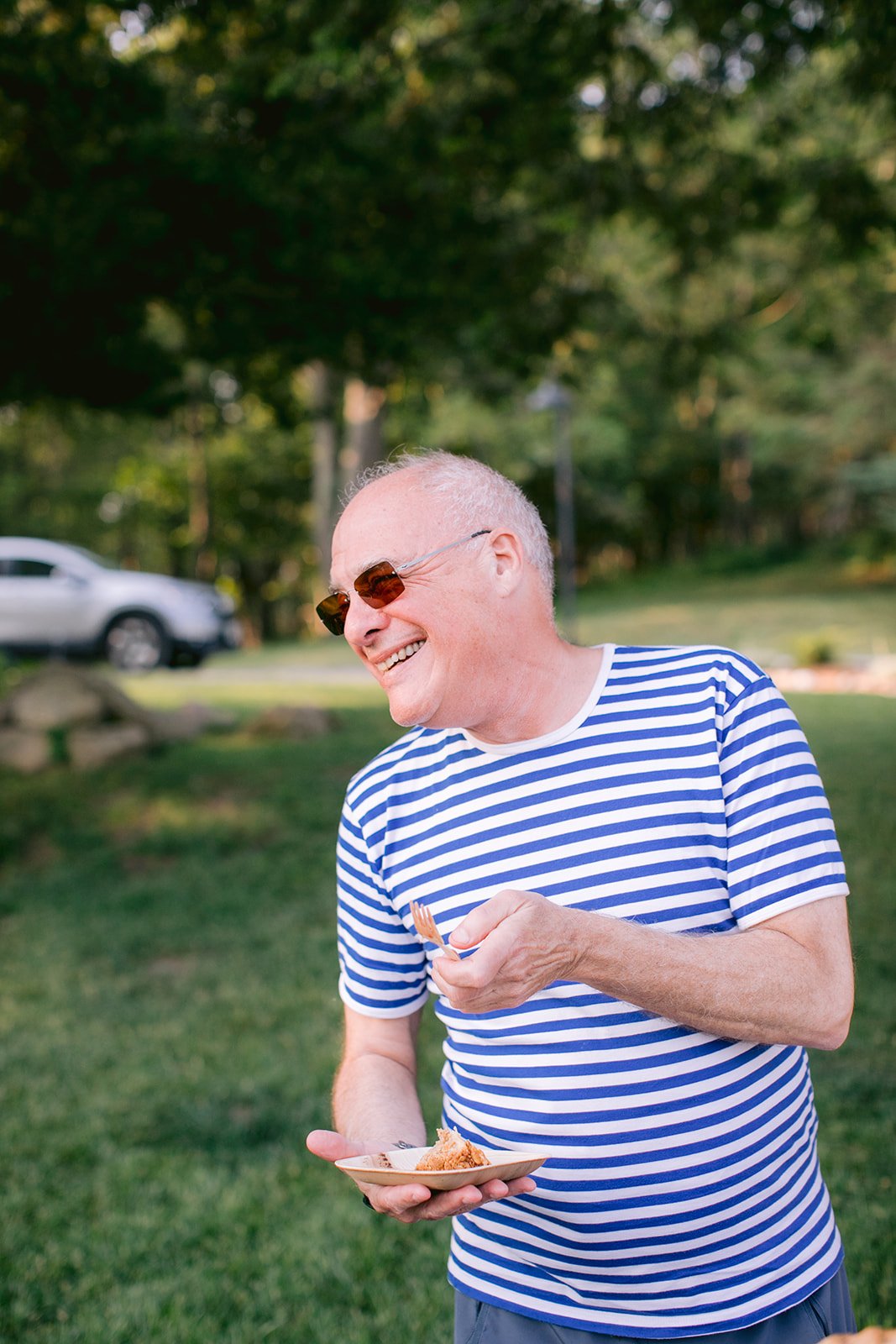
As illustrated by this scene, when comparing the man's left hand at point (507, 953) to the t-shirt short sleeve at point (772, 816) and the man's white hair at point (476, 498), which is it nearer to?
the t-shirt short sleeve at point (772, 816)

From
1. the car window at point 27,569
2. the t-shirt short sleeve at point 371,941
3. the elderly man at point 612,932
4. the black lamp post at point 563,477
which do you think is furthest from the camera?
the black lamp post at point 563,477

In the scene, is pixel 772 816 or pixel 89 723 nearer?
pixel 772 816

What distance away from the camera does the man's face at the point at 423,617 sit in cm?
168

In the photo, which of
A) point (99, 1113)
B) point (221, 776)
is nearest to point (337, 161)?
point (221, 776)

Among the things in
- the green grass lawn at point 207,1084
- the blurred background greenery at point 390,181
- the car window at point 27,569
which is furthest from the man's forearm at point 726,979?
the car window at point 27,569

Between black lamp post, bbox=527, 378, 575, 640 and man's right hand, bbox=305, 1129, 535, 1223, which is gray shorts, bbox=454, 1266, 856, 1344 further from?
black lamp post, bbox=527, 378, 575, 640

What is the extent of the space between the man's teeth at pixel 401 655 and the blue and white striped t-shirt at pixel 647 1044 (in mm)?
199

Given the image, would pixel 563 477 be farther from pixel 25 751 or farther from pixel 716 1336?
pixel 716 1336

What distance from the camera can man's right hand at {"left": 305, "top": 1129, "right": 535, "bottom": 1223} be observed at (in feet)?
4.58

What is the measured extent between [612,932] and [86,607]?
16.8 metres

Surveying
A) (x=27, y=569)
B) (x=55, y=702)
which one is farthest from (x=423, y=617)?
(x=27, y=569)

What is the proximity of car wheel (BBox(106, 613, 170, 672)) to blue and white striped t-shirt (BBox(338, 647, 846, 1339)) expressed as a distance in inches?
645

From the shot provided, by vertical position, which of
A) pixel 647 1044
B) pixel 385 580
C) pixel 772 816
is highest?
pixel 385 580

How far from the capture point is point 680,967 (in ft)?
4.73
